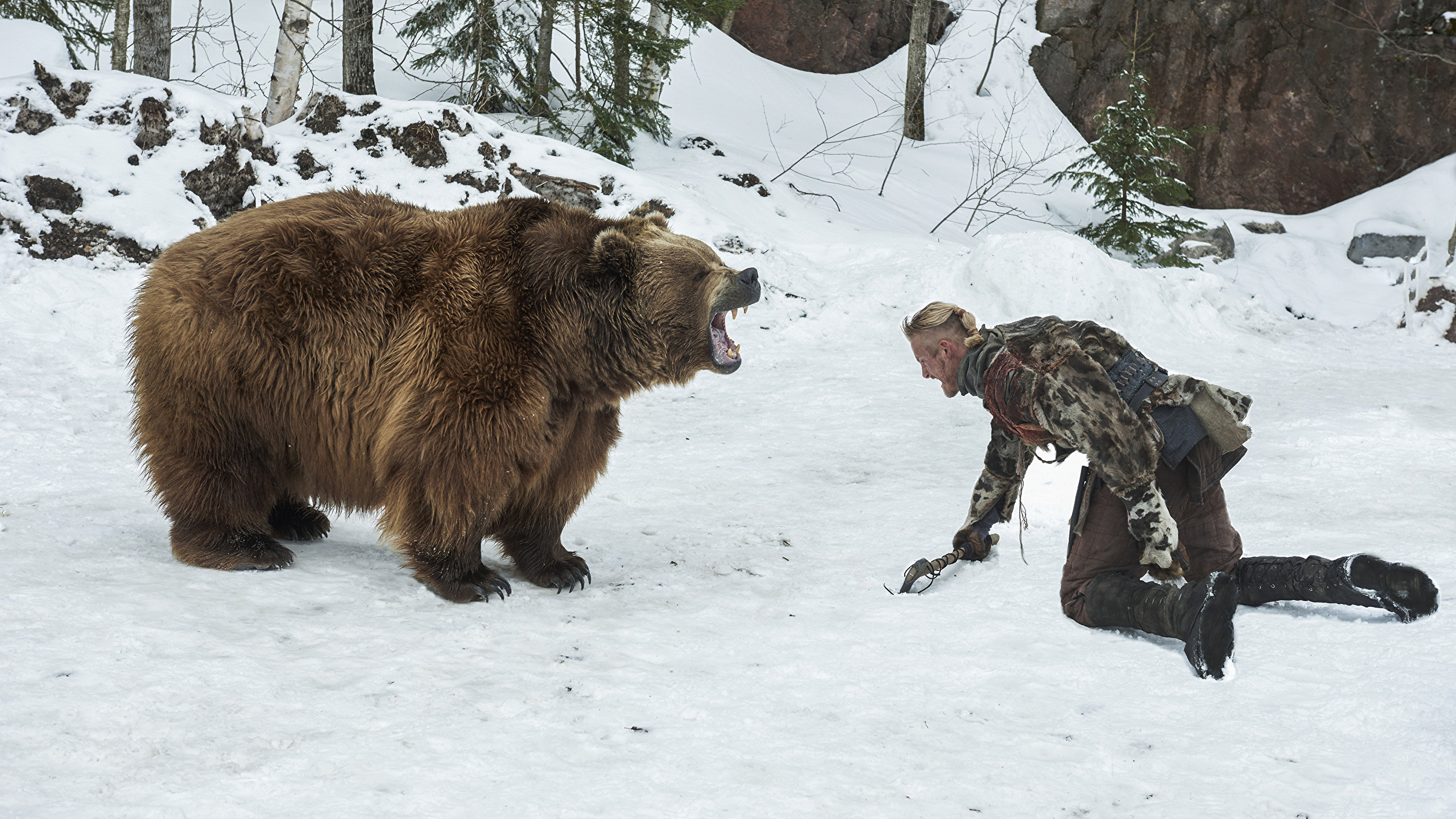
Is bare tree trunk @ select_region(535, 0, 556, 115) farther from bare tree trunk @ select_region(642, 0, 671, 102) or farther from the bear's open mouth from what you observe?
the bear's open mouth

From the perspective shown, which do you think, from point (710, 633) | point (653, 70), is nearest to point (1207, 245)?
point (653, 70)

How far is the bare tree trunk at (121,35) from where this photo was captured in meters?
10.8

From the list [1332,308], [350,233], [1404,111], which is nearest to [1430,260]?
[1332,308]

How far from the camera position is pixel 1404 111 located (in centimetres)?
1558

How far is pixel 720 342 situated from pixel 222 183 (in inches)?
223

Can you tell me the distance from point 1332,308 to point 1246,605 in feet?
34.4

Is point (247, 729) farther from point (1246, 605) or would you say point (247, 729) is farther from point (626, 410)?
point (626, 410)

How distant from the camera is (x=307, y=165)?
850 centimetres

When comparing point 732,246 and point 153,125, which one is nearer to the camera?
point 153,125

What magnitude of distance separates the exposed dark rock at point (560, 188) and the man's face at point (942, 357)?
242 inches

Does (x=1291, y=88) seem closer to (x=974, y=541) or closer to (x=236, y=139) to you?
(x=974, y=541)

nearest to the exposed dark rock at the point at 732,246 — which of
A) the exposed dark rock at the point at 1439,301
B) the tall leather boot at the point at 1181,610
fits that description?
the tall leather boot at the point at 1181,610

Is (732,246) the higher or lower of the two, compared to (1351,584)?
higher

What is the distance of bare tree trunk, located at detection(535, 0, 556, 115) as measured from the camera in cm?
1159
